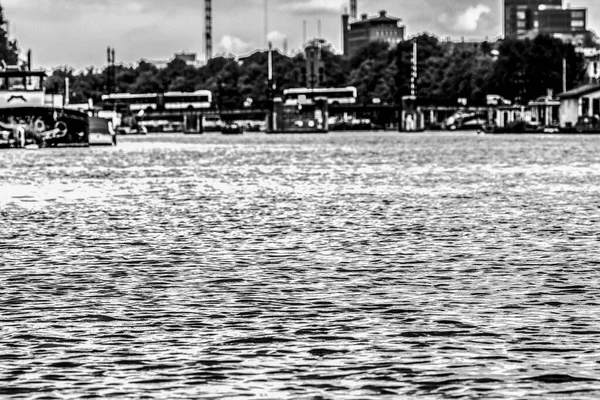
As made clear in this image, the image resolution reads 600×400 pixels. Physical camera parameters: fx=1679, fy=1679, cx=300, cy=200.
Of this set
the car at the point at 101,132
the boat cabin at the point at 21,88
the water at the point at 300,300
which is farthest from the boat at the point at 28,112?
the water at the point at 300,300

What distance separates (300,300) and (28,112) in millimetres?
104489

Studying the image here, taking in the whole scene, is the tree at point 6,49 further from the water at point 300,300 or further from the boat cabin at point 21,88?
the water at point 300,300

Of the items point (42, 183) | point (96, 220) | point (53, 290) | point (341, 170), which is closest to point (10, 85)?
point (341, 170)

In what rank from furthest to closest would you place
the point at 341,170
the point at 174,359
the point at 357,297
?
the point at 341,170 → the point at 357,297 → the point at 174,359

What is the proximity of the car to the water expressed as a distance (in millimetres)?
105180

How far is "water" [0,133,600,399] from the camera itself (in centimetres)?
1343

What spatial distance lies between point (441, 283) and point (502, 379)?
6.85 meters

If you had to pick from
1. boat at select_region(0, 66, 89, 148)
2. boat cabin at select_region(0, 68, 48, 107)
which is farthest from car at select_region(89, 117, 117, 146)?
boat cabin at select_region(0, 68, 48, 107)

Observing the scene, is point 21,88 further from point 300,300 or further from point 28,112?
point 300,300

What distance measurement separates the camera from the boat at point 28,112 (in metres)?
120

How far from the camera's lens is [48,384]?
13258 mm

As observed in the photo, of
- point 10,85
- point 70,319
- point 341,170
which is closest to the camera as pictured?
point 70,319

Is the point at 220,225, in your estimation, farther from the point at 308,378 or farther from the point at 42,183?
the point at 42,183

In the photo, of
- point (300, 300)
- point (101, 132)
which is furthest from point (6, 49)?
point (300, 300)
